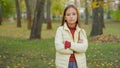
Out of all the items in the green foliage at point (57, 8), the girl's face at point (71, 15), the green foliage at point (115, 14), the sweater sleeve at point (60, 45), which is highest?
the girl's face at point (71, 15)

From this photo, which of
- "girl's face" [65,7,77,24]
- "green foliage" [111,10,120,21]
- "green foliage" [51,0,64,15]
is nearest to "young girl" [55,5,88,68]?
"girl's face" [65,7,77,24]

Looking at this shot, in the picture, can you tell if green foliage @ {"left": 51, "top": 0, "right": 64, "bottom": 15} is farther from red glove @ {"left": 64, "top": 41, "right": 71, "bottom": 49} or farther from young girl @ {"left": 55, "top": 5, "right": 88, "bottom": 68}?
red glove @ {"left": 64, "top": 41, "right": 71, "bottom": 49}

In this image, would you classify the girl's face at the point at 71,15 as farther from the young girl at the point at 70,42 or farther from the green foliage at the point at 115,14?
the green foliage at the point at 115,14

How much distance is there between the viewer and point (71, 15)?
5.34 metres

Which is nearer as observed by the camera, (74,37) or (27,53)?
(74,37)

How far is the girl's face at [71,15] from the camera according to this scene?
5312mm

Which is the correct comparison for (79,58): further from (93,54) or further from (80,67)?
(93,54)

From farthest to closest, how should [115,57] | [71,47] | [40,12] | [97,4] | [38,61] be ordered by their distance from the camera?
[40,12], [115,57], [38,61], [97,4], [71,47]

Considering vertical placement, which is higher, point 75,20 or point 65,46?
point 75,20

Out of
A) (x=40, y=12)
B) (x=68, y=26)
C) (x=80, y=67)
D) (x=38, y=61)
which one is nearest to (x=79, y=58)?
(x=80, y=67)

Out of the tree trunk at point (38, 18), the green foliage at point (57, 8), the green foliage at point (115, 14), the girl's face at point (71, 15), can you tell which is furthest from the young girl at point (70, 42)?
the green foliage at point (57, 8)

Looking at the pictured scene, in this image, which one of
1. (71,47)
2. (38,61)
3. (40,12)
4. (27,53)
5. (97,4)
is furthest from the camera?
(40,12)

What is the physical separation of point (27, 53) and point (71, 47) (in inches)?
300

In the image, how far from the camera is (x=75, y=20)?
5352 millimetres
